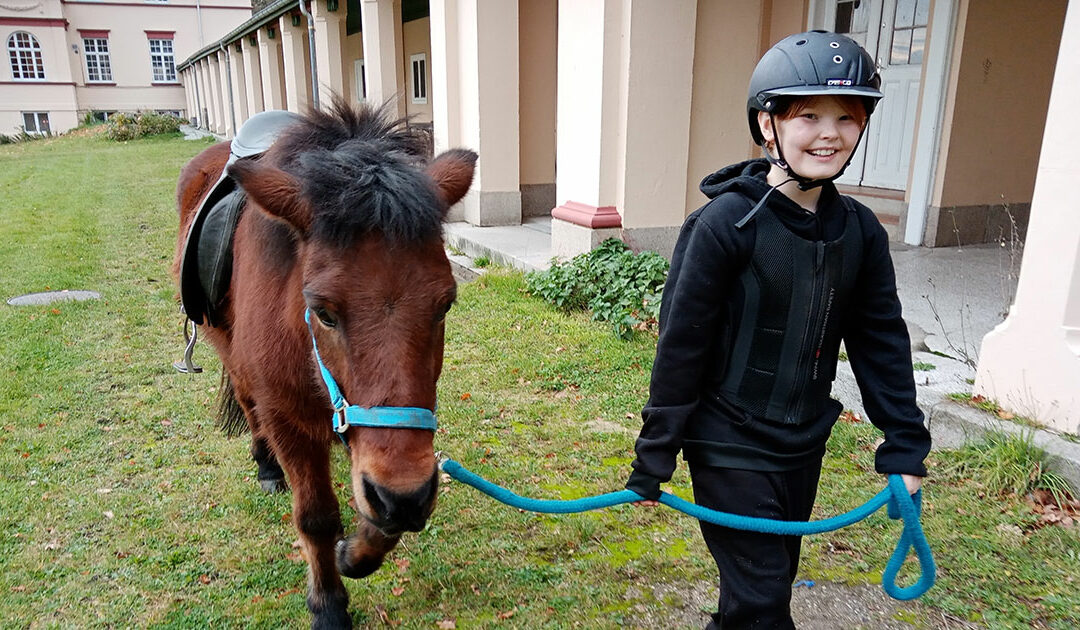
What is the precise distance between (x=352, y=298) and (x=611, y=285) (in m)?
4.59

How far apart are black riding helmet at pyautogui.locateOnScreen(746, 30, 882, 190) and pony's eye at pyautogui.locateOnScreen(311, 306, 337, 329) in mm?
1258

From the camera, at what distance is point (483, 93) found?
9.34 m

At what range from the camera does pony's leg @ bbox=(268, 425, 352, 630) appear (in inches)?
104

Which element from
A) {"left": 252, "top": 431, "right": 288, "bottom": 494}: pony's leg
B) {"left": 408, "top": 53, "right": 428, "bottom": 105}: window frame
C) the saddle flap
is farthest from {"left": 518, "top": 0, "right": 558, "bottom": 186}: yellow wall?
{"left": 252, "top": 431, "right": 288, "bottom": 494}: pony's leg

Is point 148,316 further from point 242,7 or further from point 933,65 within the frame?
point 242,7

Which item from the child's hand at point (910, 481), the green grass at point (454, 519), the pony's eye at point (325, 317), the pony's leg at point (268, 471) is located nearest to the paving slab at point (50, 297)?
the green grass at point (454, 519)

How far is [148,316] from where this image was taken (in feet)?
21.7

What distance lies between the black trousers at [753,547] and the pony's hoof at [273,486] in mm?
2454

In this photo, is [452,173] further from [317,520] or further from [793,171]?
[317,520]

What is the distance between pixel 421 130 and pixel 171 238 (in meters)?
8.99

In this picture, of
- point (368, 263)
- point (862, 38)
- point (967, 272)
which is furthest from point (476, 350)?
point (862, 38)

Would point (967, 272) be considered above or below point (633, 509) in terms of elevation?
above

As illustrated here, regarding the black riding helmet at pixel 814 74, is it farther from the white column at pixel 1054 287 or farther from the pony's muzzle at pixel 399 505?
the white column at pixel 1054 287

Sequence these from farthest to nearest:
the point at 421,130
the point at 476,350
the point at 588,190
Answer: the point at 588,190
the point at 476,350
the point at 421,130
